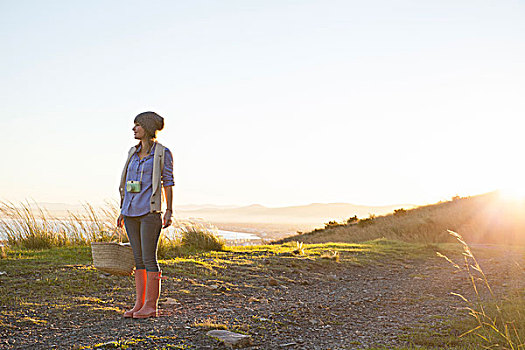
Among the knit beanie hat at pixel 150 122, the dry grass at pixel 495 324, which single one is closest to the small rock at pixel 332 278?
the dry grass at pixel 495 324

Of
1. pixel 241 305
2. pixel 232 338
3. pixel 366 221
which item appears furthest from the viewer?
pixel 366 221

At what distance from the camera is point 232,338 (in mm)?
3760

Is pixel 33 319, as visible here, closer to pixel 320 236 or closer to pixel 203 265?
pixel 203 265

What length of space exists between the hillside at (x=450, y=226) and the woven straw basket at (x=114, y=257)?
51.0 ft

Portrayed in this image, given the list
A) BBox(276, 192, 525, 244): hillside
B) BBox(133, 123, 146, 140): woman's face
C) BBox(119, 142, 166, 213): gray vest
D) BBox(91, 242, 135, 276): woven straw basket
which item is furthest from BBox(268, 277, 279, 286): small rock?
BBox(276, 192, 525, 244): hillside

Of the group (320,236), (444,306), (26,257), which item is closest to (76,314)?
(26,257)

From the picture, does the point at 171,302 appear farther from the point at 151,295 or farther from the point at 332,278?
the point at 332,278

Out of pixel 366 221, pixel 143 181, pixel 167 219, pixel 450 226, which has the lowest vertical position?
pixel 450 226


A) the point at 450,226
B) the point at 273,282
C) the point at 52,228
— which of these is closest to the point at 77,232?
the point at 52,228

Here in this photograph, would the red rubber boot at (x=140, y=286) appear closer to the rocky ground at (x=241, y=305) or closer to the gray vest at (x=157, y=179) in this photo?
the rocky ground at (x=241, y=305)

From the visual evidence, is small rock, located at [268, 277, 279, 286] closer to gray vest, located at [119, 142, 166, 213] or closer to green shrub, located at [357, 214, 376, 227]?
gray vest, located at [119, 142, 166, 213]

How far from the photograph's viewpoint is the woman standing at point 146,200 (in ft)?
14.6

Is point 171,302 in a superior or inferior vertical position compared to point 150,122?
inferior

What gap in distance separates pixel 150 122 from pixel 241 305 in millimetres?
2556
